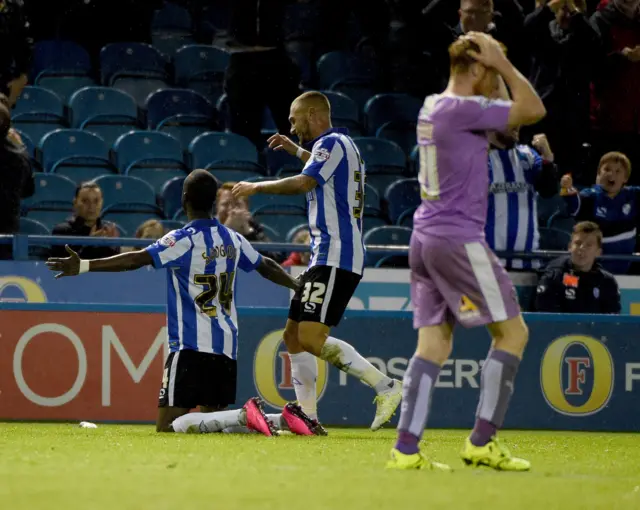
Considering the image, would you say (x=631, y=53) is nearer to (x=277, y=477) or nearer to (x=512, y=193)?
(x=512, y=193)

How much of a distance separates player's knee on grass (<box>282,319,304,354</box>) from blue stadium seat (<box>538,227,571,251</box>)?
16.7 ft

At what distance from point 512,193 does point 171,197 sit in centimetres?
395

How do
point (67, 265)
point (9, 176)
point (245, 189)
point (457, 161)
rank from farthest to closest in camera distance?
1. point (9, 176)
2. point (67, 265)
3. point (245, 189)
4. point (457, 161)

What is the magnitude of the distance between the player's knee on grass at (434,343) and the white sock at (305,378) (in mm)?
2517

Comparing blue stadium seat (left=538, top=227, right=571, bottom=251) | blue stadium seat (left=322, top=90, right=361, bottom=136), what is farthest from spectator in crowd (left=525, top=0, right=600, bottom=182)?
blue stadium seat (left=322, top=90, right=361, bottom=136)

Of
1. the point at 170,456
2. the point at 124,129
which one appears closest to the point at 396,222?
the point at 124,129

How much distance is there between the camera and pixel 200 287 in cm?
763

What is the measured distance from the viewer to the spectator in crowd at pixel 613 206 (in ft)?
34.6

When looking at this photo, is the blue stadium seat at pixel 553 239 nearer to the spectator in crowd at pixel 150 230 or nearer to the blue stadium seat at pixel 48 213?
the spectator in crowd at pixel 150 230

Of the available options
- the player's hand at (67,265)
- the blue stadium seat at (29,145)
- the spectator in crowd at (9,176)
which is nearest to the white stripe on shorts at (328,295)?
the player's hand at (67,265)

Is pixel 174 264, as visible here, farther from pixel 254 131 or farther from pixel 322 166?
pixel 254 131

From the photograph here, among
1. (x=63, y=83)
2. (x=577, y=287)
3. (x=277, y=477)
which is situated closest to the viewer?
(x=277, y=477)

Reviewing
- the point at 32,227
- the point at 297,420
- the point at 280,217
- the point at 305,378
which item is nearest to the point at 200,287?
the point at 305,378

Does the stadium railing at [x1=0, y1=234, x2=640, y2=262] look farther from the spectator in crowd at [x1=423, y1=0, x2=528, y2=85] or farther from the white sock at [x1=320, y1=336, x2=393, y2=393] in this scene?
the spectator in crowd at [x1=423, y1=0, x2=528, y2=85]
